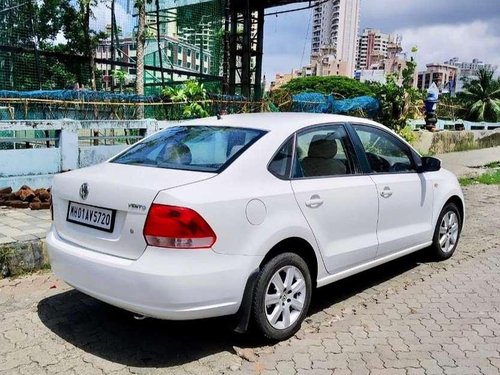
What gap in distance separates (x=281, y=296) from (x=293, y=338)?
372mm

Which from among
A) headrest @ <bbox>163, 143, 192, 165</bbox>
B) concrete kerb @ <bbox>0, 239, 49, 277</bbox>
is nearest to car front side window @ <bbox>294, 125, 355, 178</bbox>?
headrest @ <bbox>163, 143, 192, 165</bbox>

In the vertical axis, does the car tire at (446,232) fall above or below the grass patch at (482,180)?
above

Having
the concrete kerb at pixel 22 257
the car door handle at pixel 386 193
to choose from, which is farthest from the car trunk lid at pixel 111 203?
the car door handle at pixel 386 193

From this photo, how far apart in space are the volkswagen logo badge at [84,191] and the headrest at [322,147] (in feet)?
5.27

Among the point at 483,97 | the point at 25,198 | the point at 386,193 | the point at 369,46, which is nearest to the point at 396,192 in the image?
the point at 386,193

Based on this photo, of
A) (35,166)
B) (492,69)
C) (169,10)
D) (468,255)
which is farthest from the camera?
(492,69)

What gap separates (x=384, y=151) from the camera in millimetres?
4602

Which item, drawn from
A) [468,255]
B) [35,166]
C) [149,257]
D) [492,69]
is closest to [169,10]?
[35,166]

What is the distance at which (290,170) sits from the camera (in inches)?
137

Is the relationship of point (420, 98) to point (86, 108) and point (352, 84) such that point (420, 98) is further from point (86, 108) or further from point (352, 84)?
point (352, 84)

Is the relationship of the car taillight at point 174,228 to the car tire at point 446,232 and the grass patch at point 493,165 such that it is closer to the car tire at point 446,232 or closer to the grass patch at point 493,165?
the car tire at point 446,232

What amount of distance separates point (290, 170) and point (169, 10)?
2159 cm

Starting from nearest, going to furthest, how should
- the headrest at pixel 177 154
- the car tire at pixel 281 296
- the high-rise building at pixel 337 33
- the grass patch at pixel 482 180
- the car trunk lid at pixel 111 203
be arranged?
the car trunk lid at pixel 111 203
the car tire at pixel 281 296
the headrest at pixel 177 154
the grass patch at pixel 482 180
the high-rise building at pixel 337 33

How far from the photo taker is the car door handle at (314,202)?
136 inches
